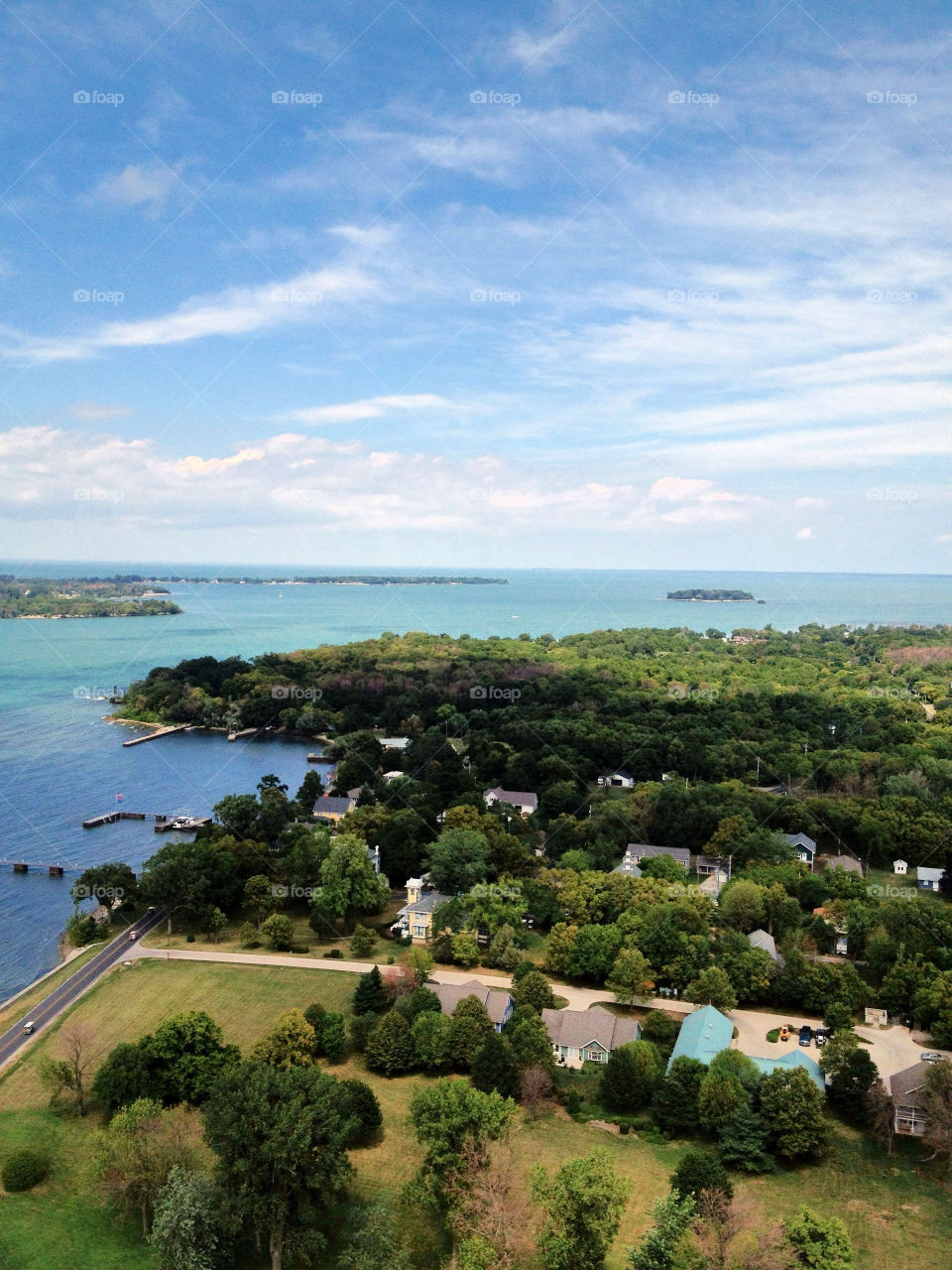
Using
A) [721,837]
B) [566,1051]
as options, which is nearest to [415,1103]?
[566,1051]

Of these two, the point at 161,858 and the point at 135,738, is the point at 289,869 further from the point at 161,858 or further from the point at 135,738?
the point at 135,738

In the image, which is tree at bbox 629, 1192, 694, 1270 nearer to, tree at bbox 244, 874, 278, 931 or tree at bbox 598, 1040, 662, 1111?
tree at bbox 598, 1040, 662, 1111

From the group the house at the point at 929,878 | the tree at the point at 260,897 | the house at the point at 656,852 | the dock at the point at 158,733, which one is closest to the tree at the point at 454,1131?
the tree at the point at 260,897

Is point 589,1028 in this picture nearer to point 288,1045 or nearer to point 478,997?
point 478,997

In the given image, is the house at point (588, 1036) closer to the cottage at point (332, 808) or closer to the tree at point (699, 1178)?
the tree at point (699, 1178)

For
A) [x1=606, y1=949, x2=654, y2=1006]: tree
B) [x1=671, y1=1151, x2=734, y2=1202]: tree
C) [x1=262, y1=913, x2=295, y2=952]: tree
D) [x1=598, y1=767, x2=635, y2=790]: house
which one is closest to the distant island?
[x1=598, y1=767, x2=635, y2=790]: house

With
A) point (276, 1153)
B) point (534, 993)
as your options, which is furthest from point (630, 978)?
point (276, 1153)
